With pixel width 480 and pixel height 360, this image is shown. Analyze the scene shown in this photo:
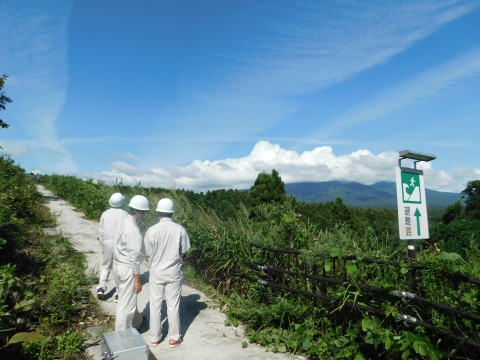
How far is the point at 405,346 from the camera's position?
10.9ft

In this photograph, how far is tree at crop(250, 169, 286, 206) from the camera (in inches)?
832

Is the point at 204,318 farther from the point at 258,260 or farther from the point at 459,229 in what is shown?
the point at 459,229

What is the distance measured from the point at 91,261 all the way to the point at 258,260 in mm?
4765

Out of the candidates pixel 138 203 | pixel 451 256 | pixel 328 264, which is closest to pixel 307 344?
pixel 328 264

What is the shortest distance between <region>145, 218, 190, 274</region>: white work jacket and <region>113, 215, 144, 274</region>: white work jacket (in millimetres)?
149

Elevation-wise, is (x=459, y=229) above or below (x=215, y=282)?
above

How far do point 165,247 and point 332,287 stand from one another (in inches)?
86.9

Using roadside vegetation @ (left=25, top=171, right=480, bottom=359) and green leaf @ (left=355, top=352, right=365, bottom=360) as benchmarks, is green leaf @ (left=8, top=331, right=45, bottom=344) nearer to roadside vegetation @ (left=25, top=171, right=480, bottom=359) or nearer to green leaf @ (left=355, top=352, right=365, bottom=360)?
roadside vegetation @ (left=25, top=171, right=480, bottom=359)

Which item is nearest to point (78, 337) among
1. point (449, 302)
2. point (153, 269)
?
point (153, 269)

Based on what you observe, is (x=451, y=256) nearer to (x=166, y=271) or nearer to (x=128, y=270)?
(x=166, y=271)

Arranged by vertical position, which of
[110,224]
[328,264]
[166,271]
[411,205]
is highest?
[411,205]

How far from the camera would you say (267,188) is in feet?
70.4

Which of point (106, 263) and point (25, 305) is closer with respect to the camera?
point (25, 305)

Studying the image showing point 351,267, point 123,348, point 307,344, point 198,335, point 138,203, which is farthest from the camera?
point 138,203
